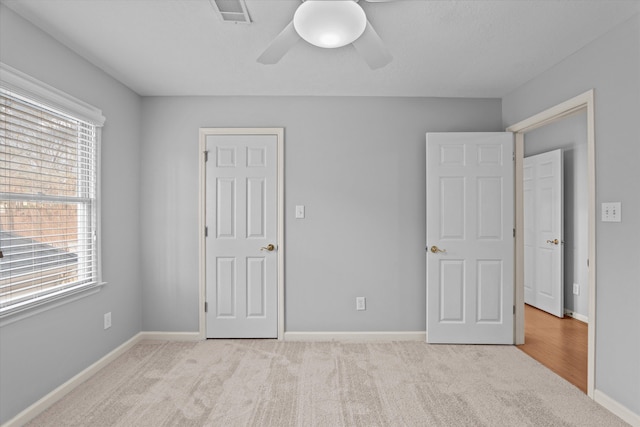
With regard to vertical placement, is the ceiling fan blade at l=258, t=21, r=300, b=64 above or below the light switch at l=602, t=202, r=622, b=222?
above

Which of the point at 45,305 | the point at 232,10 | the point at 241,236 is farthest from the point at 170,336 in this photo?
the point at 232,10

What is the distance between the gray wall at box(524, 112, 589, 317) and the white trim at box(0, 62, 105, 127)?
16.1 feet

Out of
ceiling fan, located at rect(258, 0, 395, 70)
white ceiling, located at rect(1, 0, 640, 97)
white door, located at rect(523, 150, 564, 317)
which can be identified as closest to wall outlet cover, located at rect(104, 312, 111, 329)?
white ceiling, located at rect(1, 0, 640, 97)

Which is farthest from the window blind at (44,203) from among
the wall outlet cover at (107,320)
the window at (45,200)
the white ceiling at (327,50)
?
the white ceiling at (327,50)

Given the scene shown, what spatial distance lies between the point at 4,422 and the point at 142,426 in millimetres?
743

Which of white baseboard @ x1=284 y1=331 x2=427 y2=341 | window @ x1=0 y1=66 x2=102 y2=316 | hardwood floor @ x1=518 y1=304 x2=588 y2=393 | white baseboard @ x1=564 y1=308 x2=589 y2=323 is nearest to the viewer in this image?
window @ x1=0 y1=66 x2=102 y2=316

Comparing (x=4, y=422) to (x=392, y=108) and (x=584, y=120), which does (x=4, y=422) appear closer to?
(x=392, y=108)

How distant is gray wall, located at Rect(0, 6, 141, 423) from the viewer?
1993 mm

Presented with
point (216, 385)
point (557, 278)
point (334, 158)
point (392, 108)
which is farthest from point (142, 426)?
point (557, 278)

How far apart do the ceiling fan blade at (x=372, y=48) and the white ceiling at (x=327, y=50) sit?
1.30ft

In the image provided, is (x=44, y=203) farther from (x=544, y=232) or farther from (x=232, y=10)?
(x=544, y=232)

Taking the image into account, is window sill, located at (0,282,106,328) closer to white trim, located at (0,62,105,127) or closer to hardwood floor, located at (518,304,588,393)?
white trim, located at (0,62,105,127)

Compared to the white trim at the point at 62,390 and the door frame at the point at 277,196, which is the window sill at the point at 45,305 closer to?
the white trim at the point at 62,390

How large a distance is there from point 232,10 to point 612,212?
2609mm
